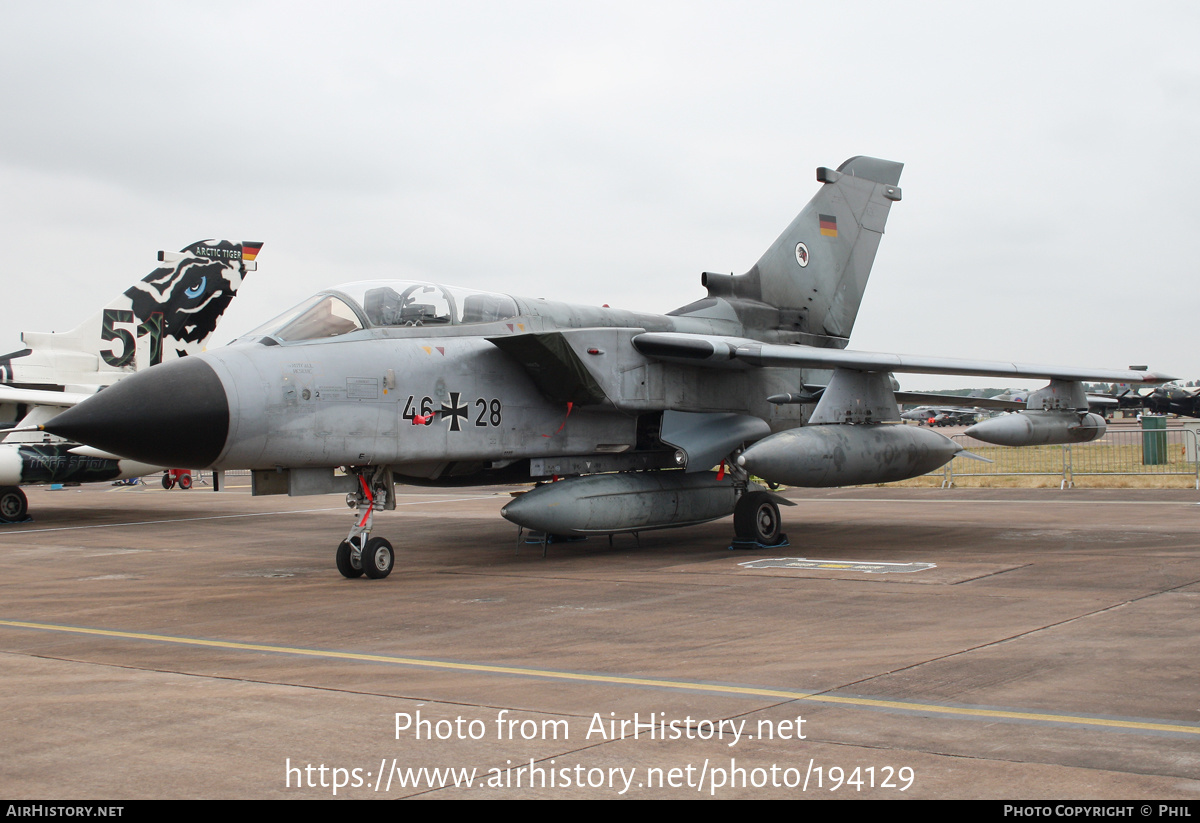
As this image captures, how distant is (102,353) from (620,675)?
60.6 ft

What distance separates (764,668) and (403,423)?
205 inches

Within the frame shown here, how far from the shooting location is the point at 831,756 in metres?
3.81

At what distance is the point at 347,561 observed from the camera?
967 centimetres

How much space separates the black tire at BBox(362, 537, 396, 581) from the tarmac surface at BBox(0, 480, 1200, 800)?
152 millimetres

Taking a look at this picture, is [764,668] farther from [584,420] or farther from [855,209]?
[855,209]

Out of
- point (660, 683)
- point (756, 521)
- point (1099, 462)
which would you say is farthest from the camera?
point (1099, 462)

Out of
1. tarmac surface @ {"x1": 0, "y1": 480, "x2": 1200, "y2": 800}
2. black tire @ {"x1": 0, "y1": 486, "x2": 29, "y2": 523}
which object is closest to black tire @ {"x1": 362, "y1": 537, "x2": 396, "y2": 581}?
tarmac surface @ {"x1": 0, "y1": 480, "x2": 1200, "y2": 800}

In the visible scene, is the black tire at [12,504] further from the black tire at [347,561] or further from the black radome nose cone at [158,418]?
the black radome nose cone at [158,418]

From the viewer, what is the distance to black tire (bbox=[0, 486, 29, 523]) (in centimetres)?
1816

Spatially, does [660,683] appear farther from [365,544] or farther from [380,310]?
[380,310]

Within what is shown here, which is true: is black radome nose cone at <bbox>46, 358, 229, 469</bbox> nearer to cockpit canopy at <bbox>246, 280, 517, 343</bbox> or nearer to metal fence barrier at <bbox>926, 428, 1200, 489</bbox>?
cockpit canopy at <bbox>246, 280, 517, 343</bbox>

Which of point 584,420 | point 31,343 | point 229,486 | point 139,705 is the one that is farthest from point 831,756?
point 229,486

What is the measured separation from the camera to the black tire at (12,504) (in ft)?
59.6

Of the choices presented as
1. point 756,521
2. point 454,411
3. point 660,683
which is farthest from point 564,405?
point 660,683
